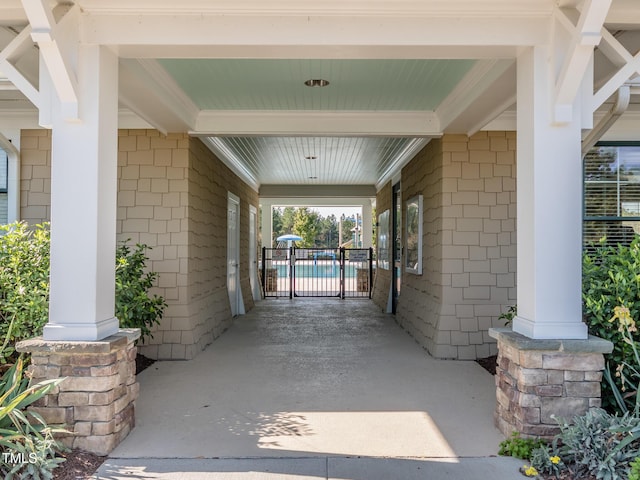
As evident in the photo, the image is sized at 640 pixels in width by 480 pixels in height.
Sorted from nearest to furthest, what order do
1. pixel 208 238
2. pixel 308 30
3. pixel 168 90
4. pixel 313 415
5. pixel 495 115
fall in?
1. pixel 308 30
2. pixel 313 415
3. pixel 168 90
4. pixel 495 115
5. pixel 208 238

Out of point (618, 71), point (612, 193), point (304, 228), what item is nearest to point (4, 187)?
point (618, 71)

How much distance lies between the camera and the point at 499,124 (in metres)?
5.59

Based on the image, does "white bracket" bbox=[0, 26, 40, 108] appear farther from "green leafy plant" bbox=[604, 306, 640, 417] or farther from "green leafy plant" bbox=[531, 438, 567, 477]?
"green leafy plant" bbox=[604, 306, 640, 417]

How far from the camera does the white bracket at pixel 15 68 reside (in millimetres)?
2932

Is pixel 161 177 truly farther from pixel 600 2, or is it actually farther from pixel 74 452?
pixel 600 2

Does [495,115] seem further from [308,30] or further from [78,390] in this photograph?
[78,390]

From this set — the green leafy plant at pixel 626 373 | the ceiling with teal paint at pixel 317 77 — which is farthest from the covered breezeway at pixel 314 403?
the ceiling with teal paint at pixel 317 77

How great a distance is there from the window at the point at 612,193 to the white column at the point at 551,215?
2995mm

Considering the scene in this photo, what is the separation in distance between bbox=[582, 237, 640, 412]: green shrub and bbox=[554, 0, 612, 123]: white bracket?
1.13m

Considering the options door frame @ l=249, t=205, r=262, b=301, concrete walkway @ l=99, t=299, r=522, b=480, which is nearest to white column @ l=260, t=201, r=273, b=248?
door frame @ l=249, t=205, r=262, b=301

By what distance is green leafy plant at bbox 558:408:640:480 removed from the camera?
8.25 ft

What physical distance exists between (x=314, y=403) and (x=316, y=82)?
309 cm

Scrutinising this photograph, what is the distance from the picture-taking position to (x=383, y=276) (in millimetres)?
10289

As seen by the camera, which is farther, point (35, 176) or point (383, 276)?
point (383, 276)
